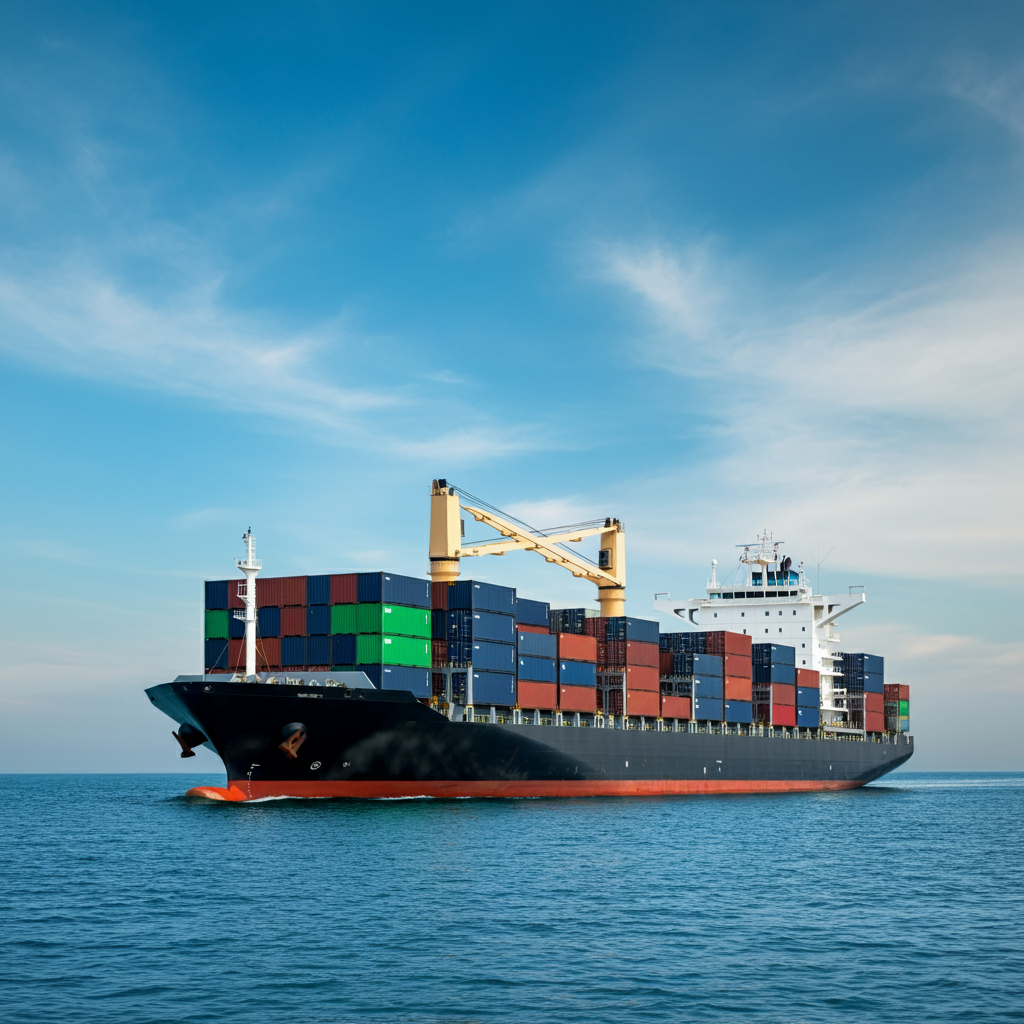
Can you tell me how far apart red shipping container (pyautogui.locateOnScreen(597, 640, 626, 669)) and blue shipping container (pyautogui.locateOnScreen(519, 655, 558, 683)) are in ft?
19.5

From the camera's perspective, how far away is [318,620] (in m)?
46.5

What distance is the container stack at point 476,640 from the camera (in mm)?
48438

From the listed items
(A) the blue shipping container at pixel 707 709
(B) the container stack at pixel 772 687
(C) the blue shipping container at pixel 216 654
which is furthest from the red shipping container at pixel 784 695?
(C) the blue shipping container at pixel 216 654

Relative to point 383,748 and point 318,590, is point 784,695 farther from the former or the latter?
point 318,590

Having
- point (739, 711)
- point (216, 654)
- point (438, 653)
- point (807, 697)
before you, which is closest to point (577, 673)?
point (438, 653)

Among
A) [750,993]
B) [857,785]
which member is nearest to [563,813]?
[750,993]

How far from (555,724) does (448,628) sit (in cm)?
781

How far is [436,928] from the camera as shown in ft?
70.9

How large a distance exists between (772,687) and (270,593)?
36.0 metres

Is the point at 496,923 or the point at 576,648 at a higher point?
the point at 576,648

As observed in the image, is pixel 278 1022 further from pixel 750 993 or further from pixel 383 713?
pixel 383 713

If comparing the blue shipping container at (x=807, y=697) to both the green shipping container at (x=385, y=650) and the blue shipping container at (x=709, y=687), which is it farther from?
the green shipping container at (x=385, y=650)

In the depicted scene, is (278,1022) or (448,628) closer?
(278,1022)

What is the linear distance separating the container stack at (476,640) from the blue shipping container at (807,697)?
3082cm
